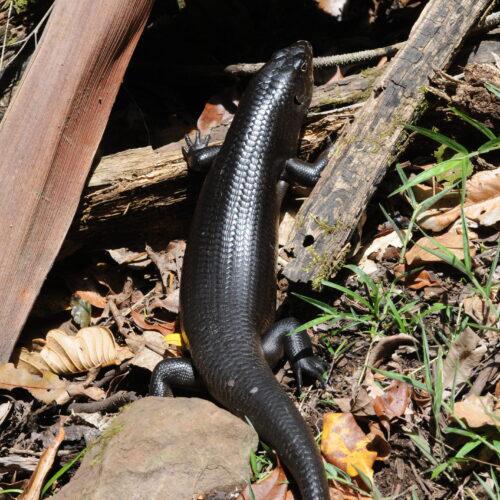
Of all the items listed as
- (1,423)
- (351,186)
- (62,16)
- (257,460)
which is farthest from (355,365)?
(62,16)

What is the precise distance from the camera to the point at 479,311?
3.40 meters

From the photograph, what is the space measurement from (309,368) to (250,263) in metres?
0.74

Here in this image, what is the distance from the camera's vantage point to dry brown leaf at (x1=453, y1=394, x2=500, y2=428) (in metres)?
2.86

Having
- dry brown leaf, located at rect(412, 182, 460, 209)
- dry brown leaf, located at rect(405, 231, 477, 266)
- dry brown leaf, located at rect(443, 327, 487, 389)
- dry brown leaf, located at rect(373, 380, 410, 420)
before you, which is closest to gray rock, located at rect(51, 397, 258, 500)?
dry brown leaf, located at rect(373, 380, 410, 420)

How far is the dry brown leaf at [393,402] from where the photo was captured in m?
3.17

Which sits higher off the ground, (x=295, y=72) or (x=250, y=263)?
(x=295, y=72)

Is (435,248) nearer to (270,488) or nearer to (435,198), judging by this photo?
(435,198)

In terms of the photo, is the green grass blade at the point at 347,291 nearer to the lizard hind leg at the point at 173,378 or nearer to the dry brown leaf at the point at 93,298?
the lizard hind leg at the point at 173,378

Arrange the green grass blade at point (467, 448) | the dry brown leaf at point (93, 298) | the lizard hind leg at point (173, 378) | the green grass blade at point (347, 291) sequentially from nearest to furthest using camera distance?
the green grass blade at point (467, 448), the green grass blade at point (347, 291), the lizard hind leg at point (173, 378), the dry brown leaf at point (93, 298)

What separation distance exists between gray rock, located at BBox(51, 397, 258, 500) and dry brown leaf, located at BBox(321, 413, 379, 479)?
36 cm

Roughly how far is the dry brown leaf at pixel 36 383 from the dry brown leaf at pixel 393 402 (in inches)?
75.1

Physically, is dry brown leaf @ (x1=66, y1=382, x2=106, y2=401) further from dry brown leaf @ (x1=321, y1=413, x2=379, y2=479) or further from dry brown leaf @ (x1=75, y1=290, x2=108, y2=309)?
dry brown leaf @ (x1=321, y1=413, x2=379, y2=479)

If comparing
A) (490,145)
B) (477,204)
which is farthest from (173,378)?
(490,145)

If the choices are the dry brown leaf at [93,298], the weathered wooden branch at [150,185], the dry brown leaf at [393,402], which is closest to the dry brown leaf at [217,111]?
the weathered wooden branch at [150,185]
